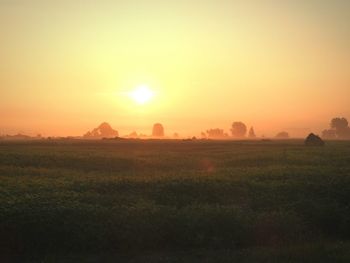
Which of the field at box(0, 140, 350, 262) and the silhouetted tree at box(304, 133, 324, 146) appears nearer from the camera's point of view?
the field at box(0, 140, 350, 262)

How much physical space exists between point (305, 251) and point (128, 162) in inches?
1254

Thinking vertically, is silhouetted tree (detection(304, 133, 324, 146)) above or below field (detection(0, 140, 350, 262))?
above

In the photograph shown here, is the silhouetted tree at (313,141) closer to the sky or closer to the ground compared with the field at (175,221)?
closer to the sky

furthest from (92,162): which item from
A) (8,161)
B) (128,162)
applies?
(8,161)

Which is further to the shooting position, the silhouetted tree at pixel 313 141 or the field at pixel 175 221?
the silhouetted tree at pixel 313 141

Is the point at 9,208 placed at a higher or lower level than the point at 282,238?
higher

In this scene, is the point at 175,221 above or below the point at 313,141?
below

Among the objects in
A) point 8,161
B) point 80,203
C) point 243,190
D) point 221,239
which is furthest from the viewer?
point 8,161

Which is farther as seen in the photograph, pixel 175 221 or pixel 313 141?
pixel 313 141

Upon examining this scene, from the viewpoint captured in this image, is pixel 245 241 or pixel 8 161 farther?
pixel 8 161

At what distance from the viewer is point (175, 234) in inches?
845

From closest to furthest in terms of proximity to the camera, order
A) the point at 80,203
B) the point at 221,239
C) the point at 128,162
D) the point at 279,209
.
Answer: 1. the point at 221,239
2. the point at 80,203
3. the point at 279,209
4. the point at 128,162

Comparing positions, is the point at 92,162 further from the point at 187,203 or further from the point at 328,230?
the point at 328,230

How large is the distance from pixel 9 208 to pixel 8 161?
2517 cm
